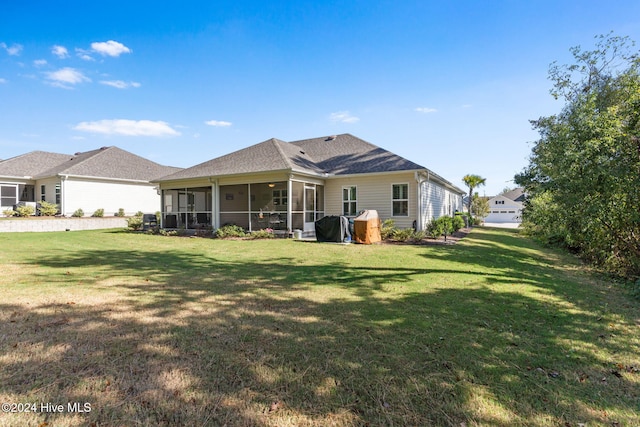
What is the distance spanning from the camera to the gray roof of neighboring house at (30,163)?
23.3 meters

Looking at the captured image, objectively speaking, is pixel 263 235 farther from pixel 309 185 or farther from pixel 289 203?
pixel 309 185

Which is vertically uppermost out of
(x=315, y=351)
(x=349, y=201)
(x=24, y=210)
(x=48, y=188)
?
(x=48, y=188)

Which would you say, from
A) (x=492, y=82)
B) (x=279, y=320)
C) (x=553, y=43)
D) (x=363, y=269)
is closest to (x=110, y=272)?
(x=279, y=320)

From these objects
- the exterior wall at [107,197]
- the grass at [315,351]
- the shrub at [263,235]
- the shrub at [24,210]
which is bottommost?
the grass at [315,351]

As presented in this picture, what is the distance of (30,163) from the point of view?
985 inches

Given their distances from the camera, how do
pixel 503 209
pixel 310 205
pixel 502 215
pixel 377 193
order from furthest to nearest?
pixel 503 209 < pixel 502 215 < pixel 310 205 < pixel 377 193

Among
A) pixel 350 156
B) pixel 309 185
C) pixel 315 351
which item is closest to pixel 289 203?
pixel 309 185

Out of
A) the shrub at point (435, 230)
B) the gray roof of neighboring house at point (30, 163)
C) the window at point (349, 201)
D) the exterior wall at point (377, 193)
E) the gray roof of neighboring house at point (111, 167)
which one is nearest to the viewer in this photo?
the shrub at point (435, 230)

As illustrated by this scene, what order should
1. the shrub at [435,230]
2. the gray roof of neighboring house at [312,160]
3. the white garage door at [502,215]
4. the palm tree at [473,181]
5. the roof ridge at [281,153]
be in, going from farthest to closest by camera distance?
1. the white garage door at [502,215]
2. the palm tree at [473,181]
3. the gray roof of neighboring house at [312,160]
4. the roof ridge at [281,153]
5. the shrub at [435,230]

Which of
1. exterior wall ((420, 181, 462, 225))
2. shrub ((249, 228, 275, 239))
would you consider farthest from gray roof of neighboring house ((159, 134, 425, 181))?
shrub ((249, 228, 275, 239))

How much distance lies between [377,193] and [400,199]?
119cm

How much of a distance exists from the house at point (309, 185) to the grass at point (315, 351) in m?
8.93

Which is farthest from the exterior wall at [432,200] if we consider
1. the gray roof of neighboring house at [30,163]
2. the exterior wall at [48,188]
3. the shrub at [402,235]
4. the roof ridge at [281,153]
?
the gray roof of neighboring house at [30,163]

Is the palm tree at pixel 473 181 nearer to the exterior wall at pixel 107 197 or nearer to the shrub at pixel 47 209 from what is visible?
the exterior wall at pixel 107 197
